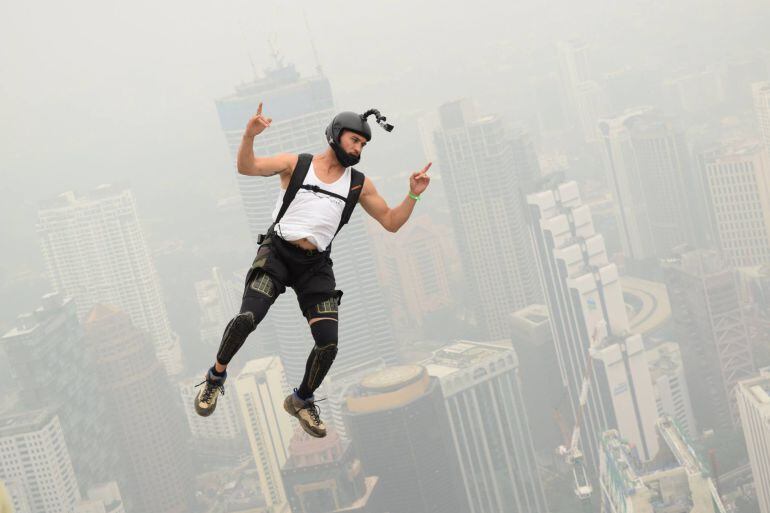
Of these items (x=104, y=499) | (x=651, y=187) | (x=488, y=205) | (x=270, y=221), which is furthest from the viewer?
(x=651, y=187)

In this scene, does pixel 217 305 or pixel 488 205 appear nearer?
pixel 217 305

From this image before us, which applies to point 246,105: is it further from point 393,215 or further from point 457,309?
point 393,215

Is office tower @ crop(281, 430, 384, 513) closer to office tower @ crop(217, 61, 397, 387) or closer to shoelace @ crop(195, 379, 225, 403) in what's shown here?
office tower @ crop(217, 61, 397, 387)

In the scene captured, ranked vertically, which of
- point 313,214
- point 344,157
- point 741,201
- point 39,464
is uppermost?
point 344,157

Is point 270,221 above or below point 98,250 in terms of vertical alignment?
below

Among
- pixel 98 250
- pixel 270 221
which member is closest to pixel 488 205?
Answer: pixel 270 221

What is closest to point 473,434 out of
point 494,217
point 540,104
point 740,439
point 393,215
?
point 740,439

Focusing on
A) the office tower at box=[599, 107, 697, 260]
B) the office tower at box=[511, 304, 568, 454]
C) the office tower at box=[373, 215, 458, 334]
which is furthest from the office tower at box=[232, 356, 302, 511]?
the office tower at box=[599, 107, 697, 260]

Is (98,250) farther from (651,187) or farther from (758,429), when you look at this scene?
(758,429)
